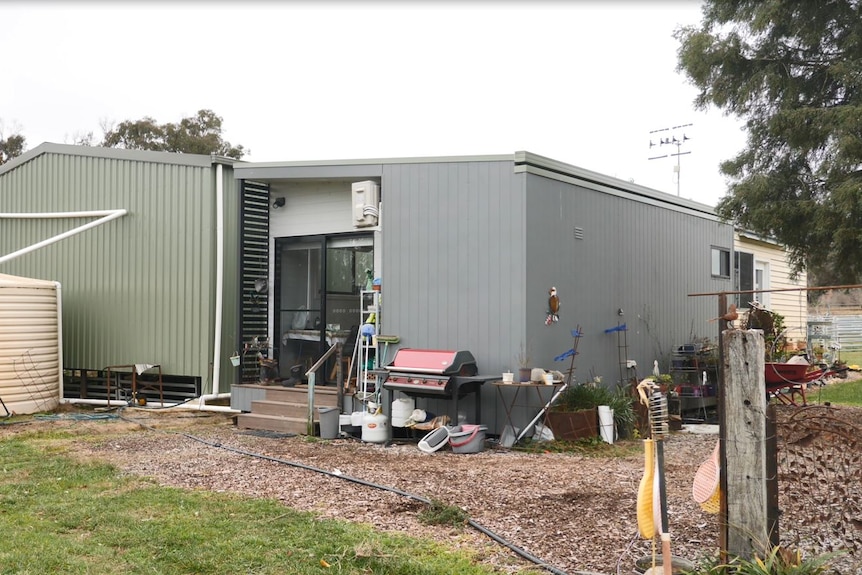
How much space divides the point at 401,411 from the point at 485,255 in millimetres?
1978

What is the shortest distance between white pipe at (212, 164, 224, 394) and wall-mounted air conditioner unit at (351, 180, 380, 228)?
2683 millimetres

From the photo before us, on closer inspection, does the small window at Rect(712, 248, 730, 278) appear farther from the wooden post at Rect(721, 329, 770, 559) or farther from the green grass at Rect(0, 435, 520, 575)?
the wooden post at Rect(721, 329, 770, 559)

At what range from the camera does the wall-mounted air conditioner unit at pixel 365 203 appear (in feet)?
31.3

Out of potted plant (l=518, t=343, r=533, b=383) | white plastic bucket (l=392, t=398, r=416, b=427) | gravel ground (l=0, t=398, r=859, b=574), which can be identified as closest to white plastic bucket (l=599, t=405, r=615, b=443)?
gravel ground (l=0, t=398, r=859, b=574)

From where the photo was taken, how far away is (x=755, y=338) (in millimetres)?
3641

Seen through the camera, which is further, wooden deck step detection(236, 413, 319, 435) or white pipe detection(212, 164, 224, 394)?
white pipe detection(212, 164, 224, 394)

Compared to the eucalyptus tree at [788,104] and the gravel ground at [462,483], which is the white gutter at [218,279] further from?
the eucalyptus tree at [788,104]

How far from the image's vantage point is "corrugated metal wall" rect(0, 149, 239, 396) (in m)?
11.5

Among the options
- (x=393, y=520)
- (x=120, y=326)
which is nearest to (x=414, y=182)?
(x=393, y=520)

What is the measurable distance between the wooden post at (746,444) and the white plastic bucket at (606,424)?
4.95 meters

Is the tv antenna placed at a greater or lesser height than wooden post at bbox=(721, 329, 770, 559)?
greater

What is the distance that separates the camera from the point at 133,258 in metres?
12.1

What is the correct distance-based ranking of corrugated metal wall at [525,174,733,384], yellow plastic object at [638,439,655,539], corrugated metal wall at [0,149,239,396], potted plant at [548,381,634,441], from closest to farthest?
yellow plastic object at [638,439,655,539]
potted plant at [548,381,634,441]
corrugated metal wall at [525,174,733,384]
corrugated metal wall at [0,149,239,396]

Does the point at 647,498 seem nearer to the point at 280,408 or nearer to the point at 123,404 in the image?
the point at 280,408
